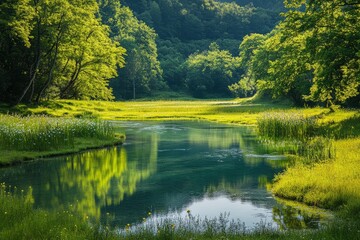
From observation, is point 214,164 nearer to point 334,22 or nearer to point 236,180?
point 236,180

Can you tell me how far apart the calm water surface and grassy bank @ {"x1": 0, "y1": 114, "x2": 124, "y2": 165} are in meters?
1.29

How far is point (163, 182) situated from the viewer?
26547 mm

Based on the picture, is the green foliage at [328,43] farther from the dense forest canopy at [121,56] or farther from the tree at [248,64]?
the tree at [248,64]

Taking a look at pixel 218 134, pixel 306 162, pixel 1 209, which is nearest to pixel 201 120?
pixel 218 134

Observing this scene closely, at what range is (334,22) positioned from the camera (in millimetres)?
38594

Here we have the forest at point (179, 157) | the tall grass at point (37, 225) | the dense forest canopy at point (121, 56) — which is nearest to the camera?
the tall grass at point (37, 225)

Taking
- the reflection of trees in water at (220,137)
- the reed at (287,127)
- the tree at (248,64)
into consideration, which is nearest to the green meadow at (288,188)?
the reed at (287,127)

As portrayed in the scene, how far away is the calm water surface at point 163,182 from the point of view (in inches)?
786

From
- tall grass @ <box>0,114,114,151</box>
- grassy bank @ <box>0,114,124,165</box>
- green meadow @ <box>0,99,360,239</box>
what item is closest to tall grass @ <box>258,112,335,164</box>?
green meadow @ <box>0,99,360,239</box>

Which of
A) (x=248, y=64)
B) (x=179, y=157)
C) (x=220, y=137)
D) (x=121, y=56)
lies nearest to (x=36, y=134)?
(x=179, y=157)

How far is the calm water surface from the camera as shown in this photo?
20.0m

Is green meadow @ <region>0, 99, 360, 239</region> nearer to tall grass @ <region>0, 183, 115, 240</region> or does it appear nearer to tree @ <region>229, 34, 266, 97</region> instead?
tall grass @ <region>0, 183, 115, 240</region>

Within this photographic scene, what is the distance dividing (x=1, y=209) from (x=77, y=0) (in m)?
59.3

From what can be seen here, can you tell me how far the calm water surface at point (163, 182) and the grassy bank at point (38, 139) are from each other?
1.29 metres
